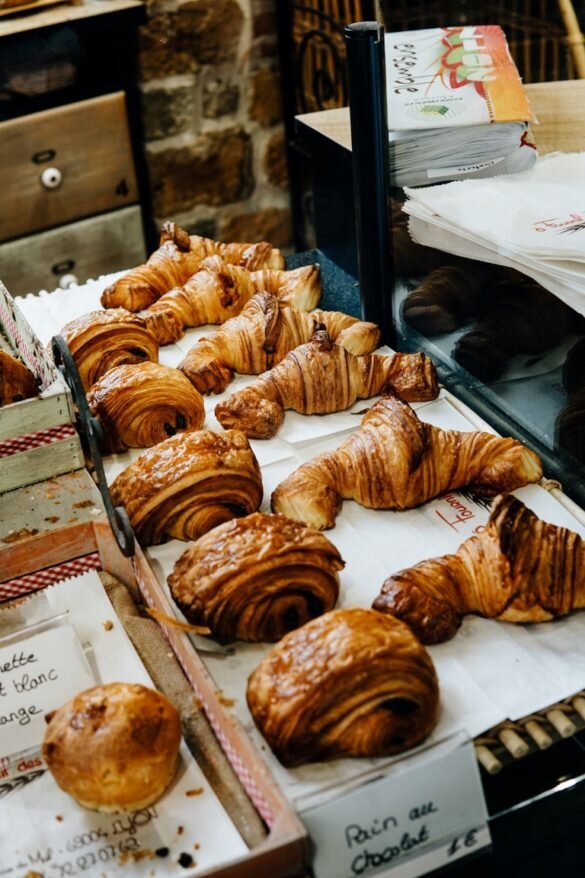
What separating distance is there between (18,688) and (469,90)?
1.10 metres

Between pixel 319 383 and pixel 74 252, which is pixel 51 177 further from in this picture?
pixel 319 383

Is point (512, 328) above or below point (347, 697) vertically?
above

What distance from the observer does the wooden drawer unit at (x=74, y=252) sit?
301 cm

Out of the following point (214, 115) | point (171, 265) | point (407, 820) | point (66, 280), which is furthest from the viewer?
point (214, 115)

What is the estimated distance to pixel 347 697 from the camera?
39.5 inches

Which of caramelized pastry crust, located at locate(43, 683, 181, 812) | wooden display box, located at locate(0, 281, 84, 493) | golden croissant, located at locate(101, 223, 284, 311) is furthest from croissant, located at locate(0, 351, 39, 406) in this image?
golden croissant, located at locate(101, 223, 284, 311)

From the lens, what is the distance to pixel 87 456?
1.43 meters

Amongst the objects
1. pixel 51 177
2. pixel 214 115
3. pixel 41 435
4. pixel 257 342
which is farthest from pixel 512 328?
pixel 214 115

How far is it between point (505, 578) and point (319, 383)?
1.82 ft

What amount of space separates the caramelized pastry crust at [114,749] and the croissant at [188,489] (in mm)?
312

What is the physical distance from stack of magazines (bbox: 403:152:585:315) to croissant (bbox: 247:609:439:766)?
519mm

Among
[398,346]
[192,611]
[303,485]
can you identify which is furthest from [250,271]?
[192,611]

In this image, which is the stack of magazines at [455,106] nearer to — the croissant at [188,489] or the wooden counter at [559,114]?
the wooden counter at [559,114]

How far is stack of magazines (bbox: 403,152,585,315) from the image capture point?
1.27m
